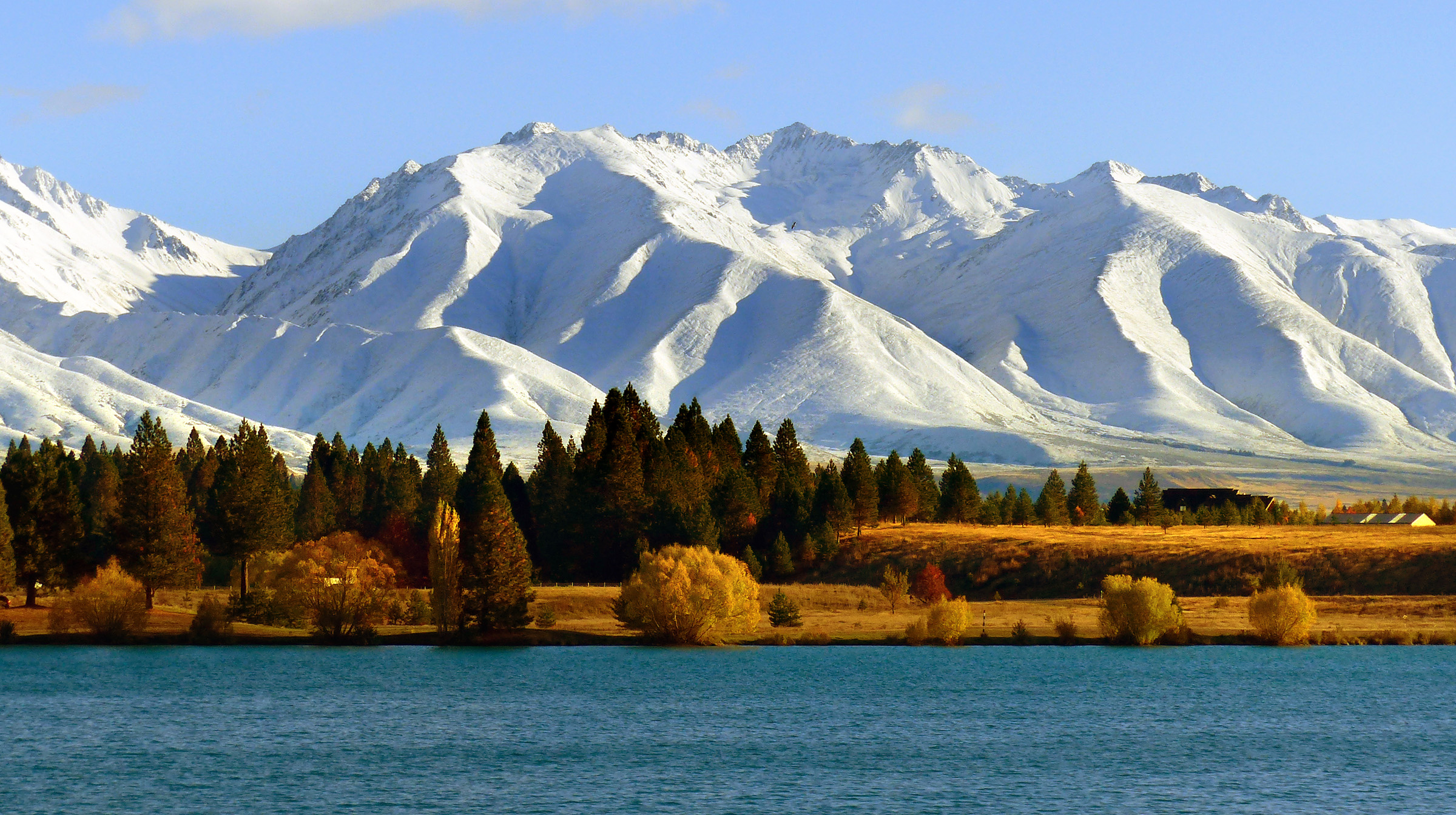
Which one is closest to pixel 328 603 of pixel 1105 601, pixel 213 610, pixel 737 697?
pixel 213 610

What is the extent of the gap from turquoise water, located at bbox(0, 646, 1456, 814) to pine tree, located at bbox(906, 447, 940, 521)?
202 ft

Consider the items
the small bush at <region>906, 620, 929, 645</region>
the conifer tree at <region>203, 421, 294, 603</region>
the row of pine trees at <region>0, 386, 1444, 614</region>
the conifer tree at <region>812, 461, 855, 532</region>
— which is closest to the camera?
the small bush at <region>906, 620, 929, 645</region>

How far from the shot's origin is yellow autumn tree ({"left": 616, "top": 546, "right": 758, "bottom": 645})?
106 meters

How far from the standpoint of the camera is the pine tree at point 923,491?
170m

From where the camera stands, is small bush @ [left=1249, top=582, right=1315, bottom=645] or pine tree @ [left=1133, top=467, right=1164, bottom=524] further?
pine tree @ [left=1133, top=467, right=1164, bottom=524]

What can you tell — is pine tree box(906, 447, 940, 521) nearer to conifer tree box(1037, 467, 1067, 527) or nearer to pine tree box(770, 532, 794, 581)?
conifer tree box(1037, 467, 1067, 527)

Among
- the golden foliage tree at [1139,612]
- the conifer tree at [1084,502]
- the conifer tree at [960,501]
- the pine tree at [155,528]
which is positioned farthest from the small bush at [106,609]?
the conifer tree at [1084,502]

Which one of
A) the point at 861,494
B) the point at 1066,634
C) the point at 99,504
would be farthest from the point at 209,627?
the point at 861,494

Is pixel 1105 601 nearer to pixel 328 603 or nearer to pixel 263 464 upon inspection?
pixel 328 603

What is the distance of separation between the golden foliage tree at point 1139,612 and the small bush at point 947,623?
8933mm

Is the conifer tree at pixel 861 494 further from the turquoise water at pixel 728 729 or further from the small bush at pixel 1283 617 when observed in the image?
the small bush at pixel 1283 617

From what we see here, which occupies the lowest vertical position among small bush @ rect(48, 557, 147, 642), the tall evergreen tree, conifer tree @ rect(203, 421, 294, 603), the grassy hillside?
small bush @ rect(48, 557, 147, 642)

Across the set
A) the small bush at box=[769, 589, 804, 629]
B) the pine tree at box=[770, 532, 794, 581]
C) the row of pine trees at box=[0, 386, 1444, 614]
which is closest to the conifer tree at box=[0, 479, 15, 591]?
the row of pine trees at box=[0, 386, 1444, 614]

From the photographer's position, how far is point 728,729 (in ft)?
259
